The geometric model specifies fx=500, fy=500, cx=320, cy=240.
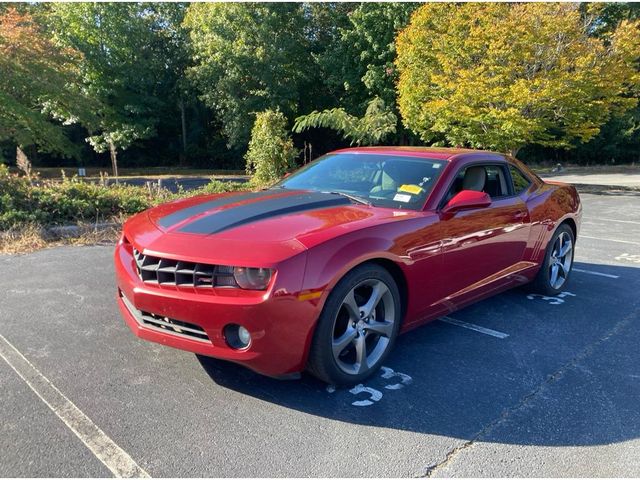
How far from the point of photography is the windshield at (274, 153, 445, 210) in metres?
3.72

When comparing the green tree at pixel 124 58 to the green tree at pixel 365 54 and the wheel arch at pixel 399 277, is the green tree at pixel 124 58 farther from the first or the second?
the wheel arch at pixel 399 277

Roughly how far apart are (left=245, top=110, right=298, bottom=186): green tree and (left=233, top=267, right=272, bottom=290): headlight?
9.68 metres

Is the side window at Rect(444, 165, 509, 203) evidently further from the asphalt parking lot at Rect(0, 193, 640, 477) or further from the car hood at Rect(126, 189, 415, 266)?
the asphalt parking lot at Rect(0, 193, 640, 477)

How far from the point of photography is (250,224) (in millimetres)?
3057

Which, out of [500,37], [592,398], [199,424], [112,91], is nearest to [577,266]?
[592,398]

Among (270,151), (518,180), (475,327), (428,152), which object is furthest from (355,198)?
(270,151)

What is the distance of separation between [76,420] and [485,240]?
3042mm

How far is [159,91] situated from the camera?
107 feet

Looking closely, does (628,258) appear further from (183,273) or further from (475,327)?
(183,273)

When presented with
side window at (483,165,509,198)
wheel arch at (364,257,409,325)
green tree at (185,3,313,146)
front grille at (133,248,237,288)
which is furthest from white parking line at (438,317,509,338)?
green tree at (185,3,313,146)

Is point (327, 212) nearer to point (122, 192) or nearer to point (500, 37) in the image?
point (122, 192)

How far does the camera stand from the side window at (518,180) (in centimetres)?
463

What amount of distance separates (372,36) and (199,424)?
28.5 metres

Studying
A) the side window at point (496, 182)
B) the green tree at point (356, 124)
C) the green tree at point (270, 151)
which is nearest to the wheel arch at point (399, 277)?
the side window at point (496, 182)
